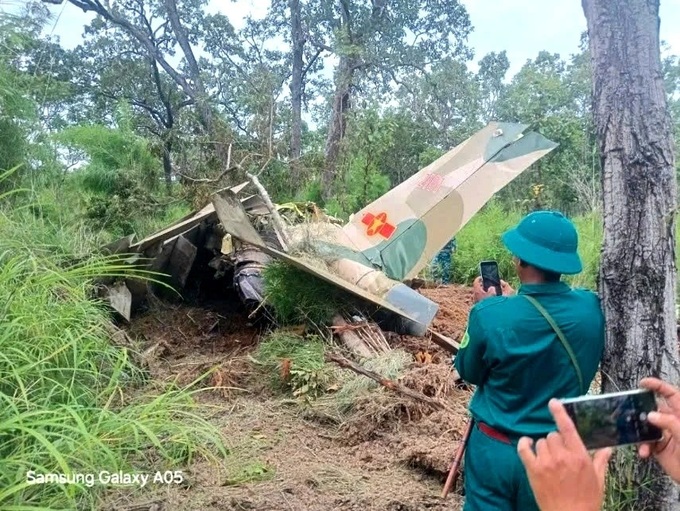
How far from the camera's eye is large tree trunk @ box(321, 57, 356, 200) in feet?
35.3

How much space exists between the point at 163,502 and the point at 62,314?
135 cm

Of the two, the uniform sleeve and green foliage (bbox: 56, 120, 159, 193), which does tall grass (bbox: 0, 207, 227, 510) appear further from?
green foliage (bbox: 56, 120, 159, 193)

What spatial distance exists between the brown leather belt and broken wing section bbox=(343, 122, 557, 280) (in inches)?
150

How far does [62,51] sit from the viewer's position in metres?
17.7

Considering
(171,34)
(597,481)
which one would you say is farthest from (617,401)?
(171,34)

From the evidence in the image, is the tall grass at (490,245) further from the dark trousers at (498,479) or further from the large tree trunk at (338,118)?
the dark trousers at (498,479)

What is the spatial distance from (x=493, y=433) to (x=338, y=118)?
490 inches

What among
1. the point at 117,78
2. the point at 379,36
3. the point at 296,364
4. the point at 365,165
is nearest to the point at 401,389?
the point at 296,364

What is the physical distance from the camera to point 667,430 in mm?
1369

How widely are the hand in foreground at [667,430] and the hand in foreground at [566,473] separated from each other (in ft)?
1.01

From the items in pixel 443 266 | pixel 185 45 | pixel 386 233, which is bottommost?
pixel 443 266

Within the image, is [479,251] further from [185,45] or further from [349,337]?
[185,45]

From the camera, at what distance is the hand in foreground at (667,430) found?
4.40 feet

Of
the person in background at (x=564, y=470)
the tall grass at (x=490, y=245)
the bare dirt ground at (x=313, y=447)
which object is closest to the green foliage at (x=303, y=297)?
the bare dirt ground at (x=313, y=447)
